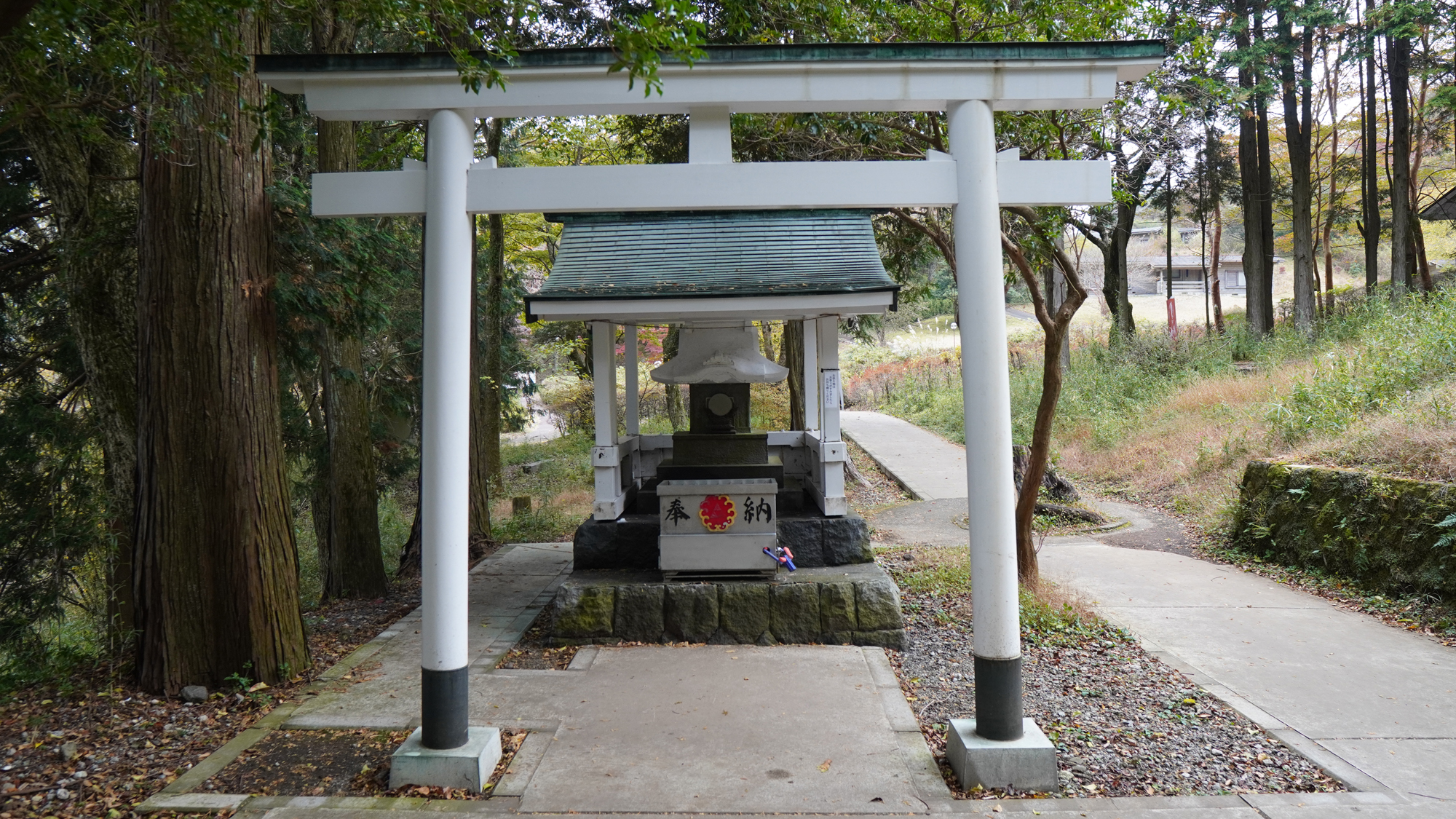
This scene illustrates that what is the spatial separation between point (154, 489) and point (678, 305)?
132 inches

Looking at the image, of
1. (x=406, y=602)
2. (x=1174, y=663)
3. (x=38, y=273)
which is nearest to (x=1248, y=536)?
(x=1174, y=663)

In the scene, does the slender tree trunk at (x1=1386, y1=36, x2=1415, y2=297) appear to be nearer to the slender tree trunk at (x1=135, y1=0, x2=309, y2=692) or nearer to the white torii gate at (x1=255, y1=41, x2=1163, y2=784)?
the white torii gate at (x1=255, y1=41, x2=1163, y2=784)

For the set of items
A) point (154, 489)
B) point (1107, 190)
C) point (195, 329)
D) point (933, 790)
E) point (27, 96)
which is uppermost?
point (27, 96)

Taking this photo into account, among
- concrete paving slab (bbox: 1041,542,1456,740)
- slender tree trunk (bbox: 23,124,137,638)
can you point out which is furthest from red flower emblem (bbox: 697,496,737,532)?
slender tree trunk (bbox: 23,124,137,638)

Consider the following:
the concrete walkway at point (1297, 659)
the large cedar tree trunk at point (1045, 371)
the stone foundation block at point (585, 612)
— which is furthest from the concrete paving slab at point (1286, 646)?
the stone foundation block at point (585, 612)

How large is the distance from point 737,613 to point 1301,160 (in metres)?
17.0

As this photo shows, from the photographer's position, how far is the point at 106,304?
17.3 ft

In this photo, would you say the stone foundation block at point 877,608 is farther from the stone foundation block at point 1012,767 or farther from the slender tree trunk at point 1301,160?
the slender tree trunk at point 1301,160

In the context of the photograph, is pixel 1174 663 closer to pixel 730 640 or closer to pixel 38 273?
pixel 730 640

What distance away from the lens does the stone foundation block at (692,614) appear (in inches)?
235

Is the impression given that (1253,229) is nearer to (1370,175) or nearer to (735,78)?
(1370,175)

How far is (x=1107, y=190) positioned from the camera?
150 inches

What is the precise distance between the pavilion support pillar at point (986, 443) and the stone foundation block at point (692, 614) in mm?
2321

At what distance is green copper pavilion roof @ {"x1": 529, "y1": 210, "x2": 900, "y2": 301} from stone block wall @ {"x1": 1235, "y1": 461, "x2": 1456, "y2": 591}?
4.44 metres
